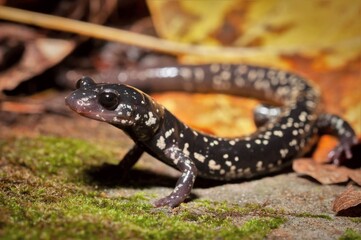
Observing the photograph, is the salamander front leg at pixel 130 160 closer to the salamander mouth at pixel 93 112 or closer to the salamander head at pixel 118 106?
the salamander head at pixel 118 106

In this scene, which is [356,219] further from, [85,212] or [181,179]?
[85,212]

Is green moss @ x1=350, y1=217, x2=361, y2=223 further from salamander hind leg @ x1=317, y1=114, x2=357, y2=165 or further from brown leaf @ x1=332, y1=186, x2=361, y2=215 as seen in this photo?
salamander hind leg @ x1=317, y1=114, x2=357, y2=165

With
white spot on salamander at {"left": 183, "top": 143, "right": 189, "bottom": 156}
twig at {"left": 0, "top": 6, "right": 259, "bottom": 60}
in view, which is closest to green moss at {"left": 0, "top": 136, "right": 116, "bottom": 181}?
white spot on salamander at {"left": 183, "top": 143, "right": 189, "bottom": 156}

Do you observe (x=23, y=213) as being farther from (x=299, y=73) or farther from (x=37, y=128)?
(x=299, y=73)

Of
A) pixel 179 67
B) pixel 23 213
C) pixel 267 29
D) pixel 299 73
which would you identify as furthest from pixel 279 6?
pixel 23 213

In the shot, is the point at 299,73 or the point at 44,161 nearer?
the point at 44,161

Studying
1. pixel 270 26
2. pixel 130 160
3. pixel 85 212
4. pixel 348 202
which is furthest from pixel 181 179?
pixel 270 26

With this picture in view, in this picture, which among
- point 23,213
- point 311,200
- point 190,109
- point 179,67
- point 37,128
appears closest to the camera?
point 23,213
